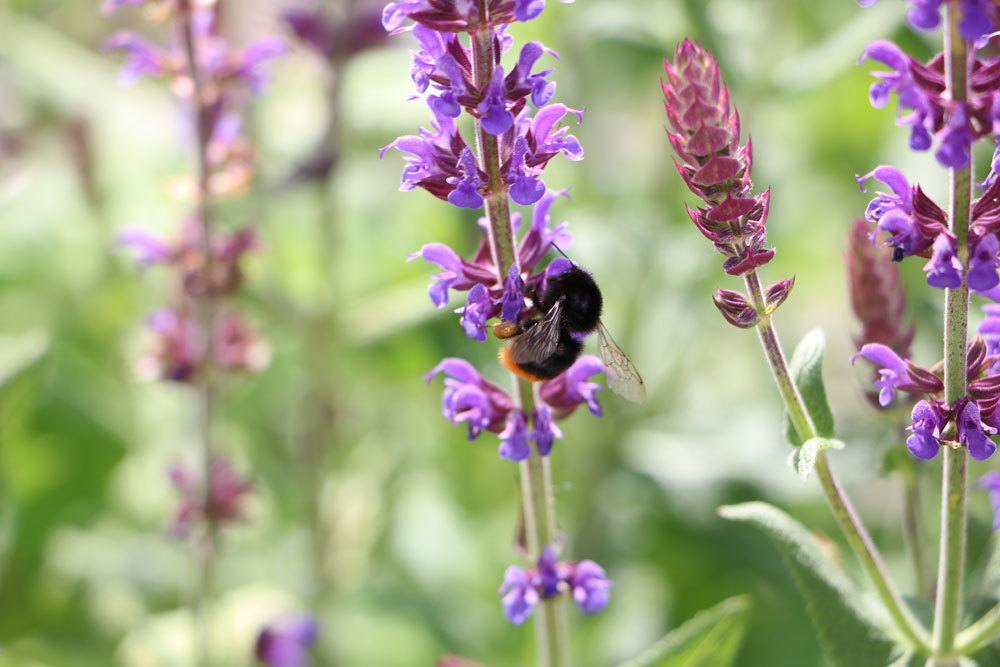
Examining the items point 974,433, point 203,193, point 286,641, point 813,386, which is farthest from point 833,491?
point 286,641

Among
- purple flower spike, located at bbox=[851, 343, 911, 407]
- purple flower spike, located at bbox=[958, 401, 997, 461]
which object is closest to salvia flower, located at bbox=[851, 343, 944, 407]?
purple flower spike, located at bbox=[851, 343, 911, 407]

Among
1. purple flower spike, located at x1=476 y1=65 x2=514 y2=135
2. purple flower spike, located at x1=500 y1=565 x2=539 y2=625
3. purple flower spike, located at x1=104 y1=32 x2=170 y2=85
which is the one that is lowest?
purple flower spike, located at x1=500 y1=565 x2=539 y2=625

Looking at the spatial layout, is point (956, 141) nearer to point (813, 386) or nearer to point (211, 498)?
point (813, 386)

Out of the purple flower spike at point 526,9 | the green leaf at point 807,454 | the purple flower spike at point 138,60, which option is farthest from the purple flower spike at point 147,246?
the green leaf at point 807,454

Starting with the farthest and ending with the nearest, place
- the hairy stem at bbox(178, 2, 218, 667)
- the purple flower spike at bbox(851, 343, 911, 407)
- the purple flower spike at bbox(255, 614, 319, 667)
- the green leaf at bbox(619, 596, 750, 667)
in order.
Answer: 1. the purple flower spike at bbox(255, 614, 319, 667)
2. the hairy stem at bbox(178, 2, 218, 667)
3. the green leaf at bbox(619, 596, 750, 667)
4. the purple flower spike at bbox(851, 343, 911, 407)

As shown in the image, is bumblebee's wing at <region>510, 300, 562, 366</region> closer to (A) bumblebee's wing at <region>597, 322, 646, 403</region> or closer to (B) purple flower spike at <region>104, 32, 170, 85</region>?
(A) bumblebee's wing at <region>597, 322, 646, 403</region>

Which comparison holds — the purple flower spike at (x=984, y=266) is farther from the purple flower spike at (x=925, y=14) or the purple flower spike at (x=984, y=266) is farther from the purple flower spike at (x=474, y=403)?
the purple flower spike at (x=474, y=403)
